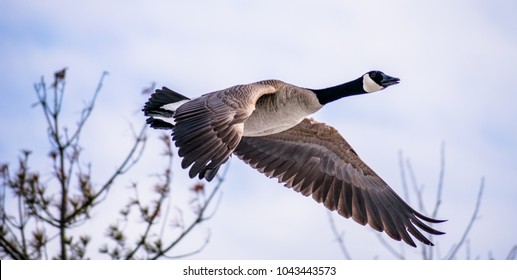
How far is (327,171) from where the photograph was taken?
6.78 metres

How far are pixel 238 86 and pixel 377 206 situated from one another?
5.21 feet

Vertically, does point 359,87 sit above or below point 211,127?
above

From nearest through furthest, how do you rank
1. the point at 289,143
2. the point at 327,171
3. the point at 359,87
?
the point at 359,87
the point at 327,171
the point at 289,143

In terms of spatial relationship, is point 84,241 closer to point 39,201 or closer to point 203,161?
point 39,201

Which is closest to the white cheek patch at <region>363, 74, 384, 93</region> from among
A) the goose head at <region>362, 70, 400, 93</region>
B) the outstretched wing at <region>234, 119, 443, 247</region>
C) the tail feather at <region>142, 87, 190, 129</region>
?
the goose head at <region>362, 70, 400, 93</region>

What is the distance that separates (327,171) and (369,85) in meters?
0.85

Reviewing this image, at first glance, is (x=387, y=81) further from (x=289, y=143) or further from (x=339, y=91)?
(x=289, y=143)

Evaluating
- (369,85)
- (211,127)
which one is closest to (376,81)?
(369,85)

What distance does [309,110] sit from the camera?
609 centimetres

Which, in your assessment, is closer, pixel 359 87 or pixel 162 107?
pixel 162 107

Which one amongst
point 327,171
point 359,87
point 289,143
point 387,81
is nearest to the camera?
point 387,81

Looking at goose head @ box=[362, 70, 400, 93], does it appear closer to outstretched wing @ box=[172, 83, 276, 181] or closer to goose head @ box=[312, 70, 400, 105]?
goose head @ box=[312, 70, 400, 105]

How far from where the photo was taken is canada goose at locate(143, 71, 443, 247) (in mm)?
4906

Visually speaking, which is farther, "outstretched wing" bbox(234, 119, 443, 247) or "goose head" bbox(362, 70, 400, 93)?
"outstretched wing" bbox(234, 119, 443, 247)
